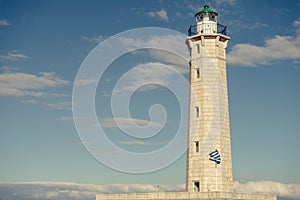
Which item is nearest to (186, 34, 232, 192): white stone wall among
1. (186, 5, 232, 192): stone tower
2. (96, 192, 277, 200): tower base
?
(186, 5, 232, 192): stone tower

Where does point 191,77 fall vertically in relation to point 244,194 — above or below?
above

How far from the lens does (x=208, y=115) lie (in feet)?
180

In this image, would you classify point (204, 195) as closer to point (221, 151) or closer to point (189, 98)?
point (221, 151)

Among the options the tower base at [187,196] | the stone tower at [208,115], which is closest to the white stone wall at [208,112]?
the stone tower at [208,115]

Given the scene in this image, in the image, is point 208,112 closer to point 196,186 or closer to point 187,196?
point 196,186

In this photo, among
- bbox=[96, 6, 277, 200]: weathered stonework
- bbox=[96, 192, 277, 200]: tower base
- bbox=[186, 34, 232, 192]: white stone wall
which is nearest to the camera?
bbox=[96, 192, 277, 200]: tower base

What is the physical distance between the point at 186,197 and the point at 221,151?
6468 mm

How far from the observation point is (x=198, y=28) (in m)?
58.6

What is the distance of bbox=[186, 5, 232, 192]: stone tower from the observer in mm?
53875

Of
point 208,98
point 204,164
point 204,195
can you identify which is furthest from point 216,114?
point 204,195

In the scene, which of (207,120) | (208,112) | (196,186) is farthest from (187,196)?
(208,112)

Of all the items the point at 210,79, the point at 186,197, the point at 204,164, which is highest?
the point at 210,79

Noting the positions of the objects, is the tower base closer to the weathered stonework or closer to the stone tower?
the weathered stonework

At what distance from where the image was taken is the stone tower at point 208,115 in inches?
2121
